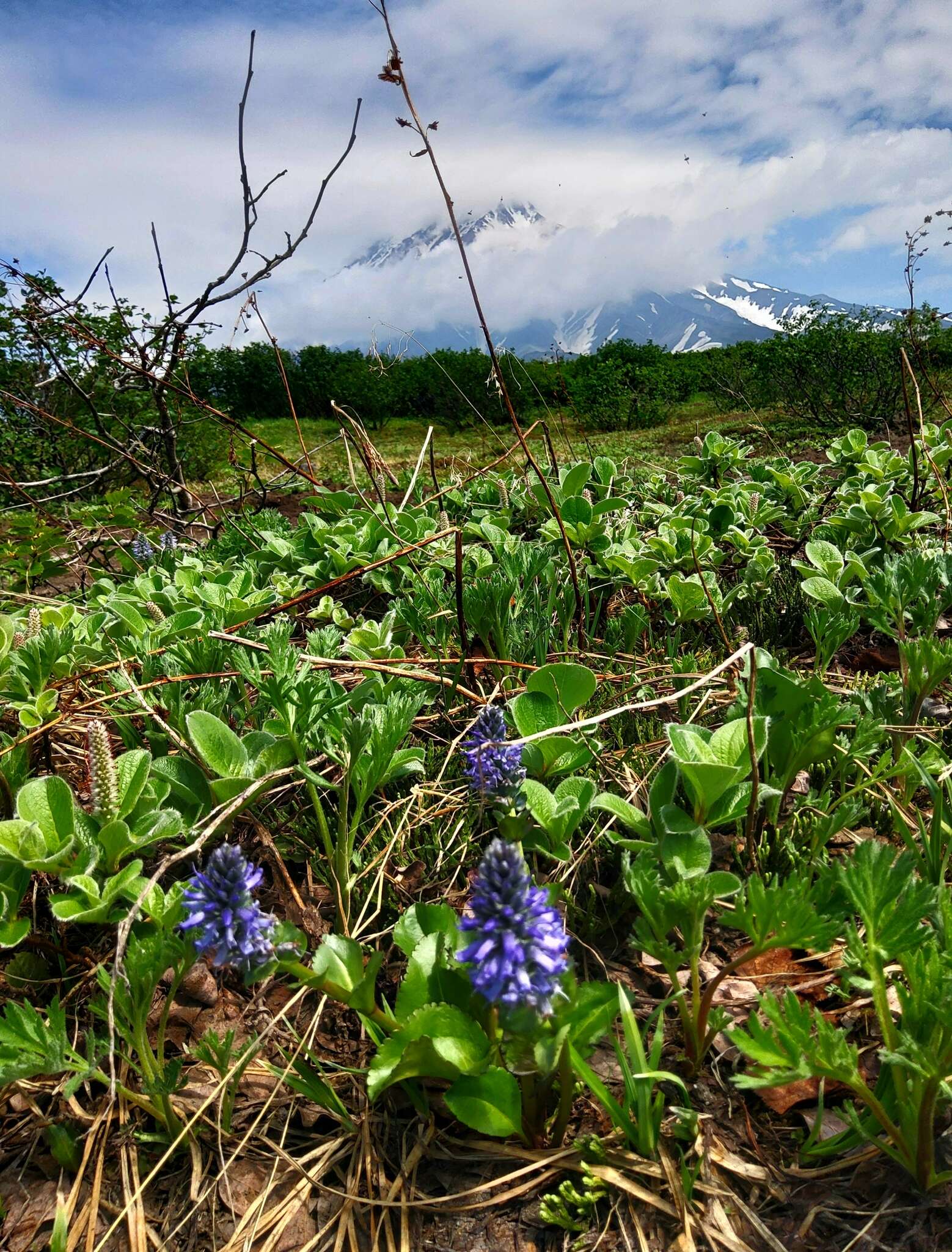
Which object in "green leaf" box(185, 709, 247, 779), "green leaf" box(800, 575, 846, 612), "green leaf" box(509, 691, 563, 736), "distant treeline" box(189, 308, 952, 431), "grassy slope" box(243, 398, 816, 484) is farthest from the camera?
"distant treeline" box(189, 308, 952, 431)

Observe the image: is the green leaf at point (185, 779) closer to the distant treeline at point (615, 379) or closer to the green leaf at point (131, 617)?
the green leaf at point (131, 617)

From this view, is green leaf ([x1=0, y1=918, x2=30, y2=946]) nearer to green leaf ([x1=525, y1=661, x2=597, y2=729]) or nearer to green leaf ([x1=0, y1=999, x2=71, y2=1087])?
green leaf ([x1=0, y1=999, x2=71, y2=1087])

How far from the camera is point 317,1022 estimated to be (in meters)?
1.44

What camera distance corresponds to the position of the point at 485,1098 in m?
1.10

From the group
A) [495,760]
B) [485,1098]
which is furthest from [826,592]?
[485,1098]

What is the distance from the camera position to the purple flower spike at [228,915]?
1.02 m

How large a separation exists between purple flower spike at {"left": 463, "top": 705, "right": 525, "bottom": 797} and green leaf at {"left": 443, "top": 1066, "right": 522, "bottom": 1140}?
1.66ft

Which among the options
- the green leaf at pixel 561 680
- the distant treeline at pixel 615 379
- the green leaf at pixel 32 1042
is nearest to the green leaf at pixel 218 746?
the green leaf at pixel 32 1042

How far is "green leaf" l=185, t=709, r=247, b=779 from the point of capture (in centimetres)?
159

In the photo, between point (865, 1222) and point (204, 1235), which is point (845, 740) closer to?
point (865, 1222)

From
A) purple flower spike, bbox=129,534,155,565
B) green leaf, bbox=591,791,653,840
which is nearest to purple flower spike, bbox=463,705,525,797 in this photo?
green leaf, bbox=591,791,653,840

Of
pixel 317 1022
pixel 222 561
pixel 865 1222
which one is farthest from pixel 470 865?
pixel 222 561

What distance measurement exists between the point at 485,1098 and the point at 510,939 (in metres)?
0.38

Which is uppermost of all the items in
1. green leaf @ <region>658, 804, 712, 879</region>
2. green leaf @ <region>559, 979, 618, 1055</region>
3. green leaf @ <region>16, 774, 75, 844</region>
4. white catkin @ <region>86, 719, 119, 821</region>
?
white catkin @ <region>86, 719, 119, 821</region>
